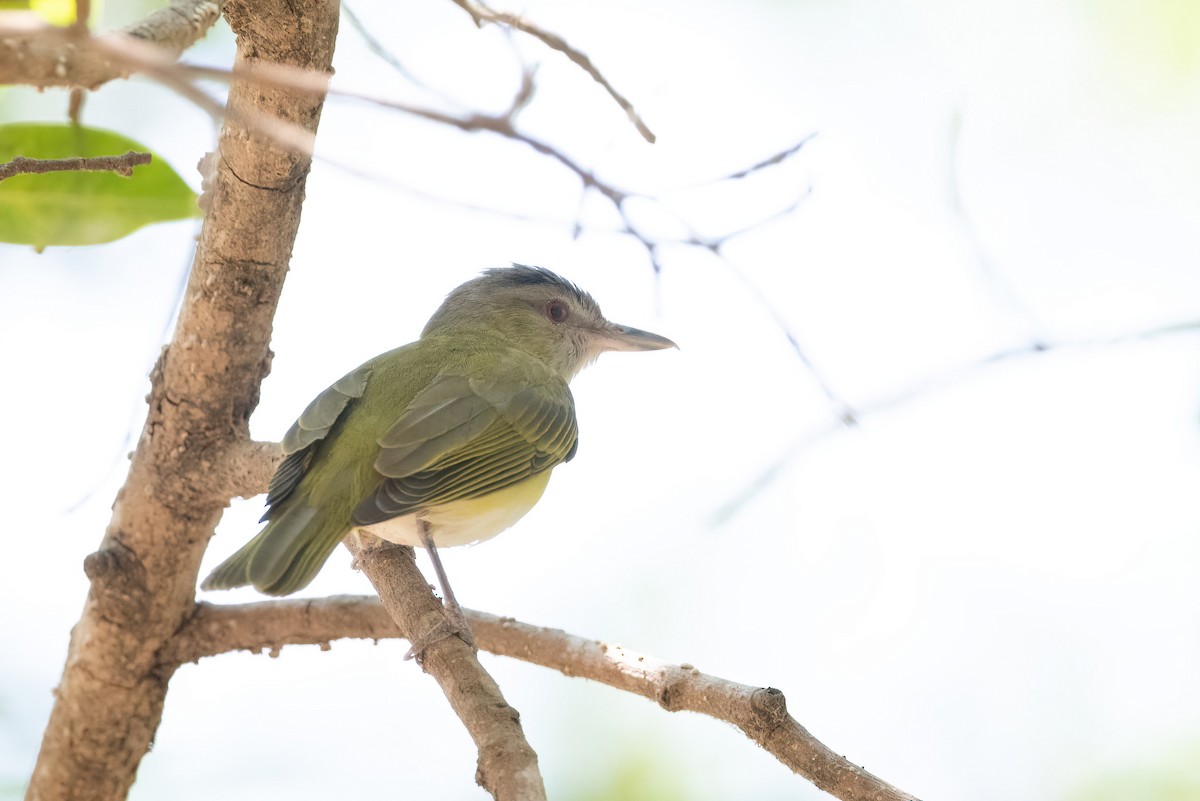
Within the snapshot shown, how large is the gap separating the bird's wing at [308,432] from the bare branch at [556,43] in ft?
4.44

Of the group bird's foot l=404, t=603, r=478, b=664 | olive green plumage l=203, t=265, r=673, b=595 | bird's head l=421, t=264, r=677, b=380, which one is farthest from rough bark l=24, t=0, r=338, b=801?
bird's head l=421, t=264, r=677, b=380

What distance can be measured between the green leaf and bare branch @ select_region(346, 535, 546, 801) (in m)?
1.08

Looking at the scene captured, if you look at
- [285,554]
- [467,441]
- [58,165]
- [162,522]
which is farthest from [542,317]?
[58,165]

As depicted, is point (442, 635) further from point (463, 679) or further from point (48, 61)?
point (48, 61)

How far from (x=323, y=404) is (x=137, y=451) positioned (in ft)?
1.75

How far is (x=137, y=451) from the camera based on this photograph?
3238 mm

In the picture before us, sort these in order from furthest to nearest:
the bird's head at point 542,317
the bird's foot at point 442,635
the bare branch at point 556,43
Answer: the bird's head at point 542,317 < the bird's foot at point 442,635 < the bare branch at point 556,43

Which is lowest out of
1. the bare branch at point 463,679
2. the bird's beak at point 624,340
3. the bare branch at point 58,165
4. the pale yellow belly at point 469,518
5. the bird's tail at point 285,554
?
the bare branch at point 463,679

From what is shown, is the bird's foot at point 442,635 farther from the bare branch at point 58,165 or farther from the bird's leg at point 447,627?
the bare branch at point 58,165

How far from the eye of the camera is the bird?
2.96 metres

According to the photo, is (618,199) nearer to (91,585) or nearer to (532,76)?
(532,76)

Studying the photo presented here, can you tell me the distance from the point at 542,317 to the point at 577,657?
217 centimetres

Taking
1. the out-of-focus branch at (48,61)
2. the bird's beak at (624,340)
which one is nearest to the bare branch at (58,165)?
the out-of-focus branch at (48,61)

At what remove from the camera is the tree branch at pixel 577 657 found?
2330 millimetres
